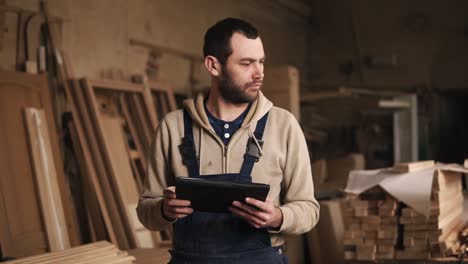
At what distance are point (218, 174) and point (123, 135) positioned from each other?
11.2ft

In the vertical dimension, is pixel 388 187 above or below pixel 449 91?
below

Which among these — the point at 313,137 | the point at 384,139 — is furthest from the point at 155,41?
the point at 384,139

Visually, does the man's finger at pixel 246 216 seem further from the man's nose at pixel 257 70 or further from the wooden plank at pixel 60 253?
the wooden plank at pixel 60 253

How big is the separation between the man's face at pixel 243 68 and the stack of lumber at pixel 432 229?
2.29 m

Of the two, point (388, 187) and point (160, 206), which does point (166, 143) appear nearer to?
point (160, 206)

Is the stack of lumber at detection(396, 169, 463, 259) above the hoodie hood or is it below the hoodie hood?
below

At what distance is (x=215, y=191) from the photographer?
2287 millimetres

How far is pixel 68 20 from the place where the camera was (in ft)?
18.3

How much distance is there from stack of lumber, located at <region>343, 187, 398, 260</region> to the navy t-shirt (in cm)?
222

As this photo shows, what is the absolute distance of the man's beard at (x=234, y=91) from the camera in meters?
2.51

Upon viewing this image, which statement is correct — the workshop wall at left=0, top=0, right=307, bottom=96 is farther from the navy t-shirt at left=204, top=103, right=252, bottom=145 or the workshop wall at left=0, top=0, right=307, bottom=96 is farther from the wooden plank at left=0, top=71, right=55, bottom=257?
the navy t-shirt at left=204, top=103, right=252, bottom=145

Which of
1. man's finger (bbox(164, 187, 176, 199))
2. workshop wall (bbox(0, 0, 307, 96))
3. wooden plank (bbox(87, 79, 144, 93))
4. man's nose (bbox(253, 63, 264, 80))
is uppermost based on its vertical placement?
workshop wall (bbox(0, 0, 307, 96))

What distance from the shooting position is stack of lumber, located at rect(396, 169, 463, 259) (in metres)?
4.33

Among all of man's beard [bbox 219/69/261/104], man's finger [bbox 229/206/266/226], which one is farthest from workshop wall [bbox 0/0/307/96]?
man's finger [bbox 229/206/266/226]
